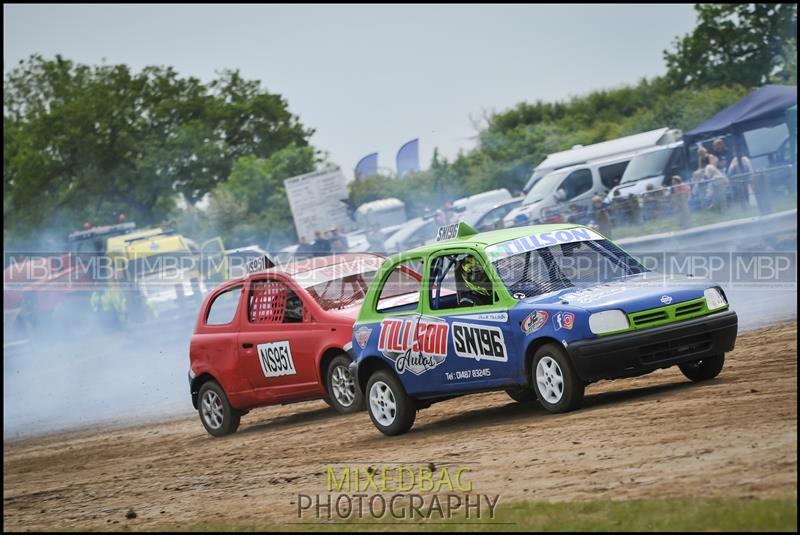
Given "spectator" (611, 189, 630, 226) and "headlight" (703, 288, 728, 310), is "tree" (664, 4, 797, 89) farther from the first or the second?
"headlight" (703, 288, 728, 310)

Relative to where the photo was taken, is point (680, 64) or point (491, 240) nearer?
point (491, 240)

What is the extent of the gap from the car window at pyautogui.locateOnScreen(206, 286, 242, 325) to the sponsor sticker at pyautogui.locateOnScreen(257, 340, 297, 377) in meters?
0.84

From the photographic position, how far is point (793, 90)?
84.5ft

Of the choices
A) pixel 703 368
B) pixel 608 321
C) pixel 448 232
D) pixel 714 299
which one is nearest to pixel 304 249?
pixel 448 232

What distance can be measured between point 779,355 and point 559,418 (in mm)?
2575

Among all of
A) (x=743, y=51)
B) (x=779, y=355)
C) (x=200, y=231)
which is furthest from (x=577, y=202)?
(x=200, y=231)

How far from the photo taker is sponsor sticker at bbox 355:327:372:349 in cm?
1130

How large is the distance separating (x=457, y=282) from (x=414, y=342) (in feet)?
2.04

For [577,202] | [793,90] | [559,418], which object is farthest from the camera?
[577,202]

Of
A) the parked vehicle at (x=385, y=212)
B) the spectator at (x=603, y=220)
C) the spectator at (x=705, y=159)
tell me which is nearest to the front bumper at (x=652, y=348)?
the spectator at (x=603, y=220)

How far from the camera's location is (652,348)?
966 centimetres

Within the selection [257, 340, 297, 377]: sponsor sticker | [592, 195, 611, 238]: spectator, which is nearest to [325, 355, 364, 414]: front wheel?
[257, 340, 297, 377]: sponsor sticker

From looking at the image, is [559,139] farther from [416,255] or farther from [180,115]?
[416,255]

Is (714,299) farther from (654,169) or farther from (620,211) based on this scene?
(654,169)
